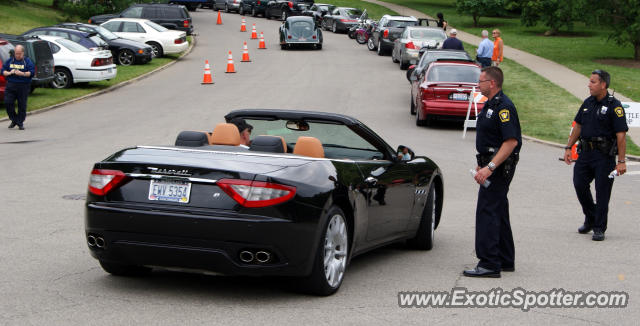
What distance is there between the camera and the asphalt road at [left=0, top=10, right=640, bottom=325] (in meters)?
6.18

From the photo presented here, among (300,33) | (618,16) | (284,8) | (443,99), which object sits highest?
(618,16)

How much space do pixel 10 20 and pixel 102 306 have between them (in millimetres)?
37694

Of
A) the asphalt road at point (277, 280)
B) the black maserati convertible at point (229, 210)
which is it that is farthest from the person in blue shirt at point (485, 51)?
the black maserati convertible at point (229, 210)

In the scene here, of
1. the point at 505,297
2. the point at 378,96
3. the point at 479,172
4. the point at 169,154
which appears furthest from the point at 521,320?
the point at 378,96

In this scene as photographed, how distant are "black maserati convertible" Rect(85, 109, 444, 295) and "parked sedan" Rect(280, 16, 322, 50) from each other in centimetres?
3271

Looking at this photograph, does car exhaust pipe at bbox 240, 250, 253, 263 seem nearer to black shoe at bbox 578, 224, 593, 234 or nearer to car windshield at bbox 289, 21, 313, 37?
black shoe at bbox 578, 224, 593, 234

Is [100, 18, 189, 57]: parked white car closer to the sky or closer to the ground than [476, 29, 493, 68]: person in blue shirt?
closer to the ground

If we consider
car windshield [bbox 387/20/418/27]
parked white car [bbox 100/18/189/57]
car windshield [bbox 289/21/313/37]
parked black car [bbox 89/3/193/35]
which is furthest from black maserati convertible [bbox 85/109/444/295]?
parked black car [bbox 89/3/193/35]

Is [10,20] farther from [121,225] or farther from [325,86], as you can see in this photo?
[121,225]

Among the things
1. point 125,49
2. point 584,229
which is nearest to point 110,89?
point 125,49

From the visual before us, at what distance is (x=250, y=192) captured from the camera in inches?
243

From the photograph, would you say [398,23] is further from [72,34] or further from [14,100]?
[14,100]

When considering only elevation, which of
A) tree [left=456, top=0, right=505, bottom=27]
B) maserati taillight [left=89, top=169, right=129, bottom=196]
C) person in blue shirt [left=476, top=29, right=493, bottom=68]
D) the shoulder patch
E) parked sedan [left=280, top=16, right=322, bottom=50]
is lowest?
parked sedan [left=280, top=16, right=322, bottom=50]

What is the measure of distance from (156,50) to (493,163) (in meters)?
30.2
